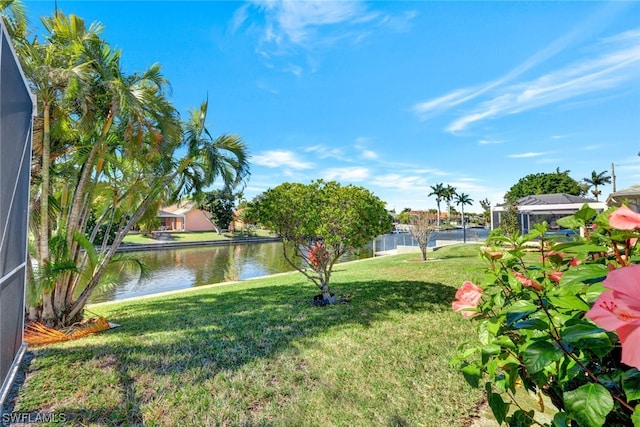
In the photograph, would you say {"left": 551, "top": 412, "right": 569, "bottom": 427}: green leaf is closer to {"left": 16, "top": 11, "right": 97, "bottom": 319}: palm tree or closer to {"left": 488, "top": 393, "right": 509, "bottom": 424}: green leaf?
{"left": 488, "top": 393, "right": 509, "bottom": 424}: green leaf

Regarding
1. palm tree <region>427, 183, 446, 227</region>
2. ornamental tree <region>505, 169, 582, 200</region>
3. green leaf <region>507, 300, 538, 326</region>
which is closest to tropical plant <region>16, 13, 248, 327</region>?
green leaf <region>507, 300, 538, 326</region>

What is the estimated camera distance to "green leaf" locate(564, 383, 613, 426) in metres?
0.71

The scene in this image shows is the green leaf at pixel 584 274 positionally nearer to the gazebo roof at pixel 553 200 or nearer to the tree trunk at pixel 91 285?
the tree trunk at pixel 91 285

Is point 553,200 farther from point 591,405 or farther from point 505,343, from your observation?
point 591,405

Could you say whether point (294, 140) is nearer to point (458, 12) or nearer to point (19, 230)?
point (458, 12)

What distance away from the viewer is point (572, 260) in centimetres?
136

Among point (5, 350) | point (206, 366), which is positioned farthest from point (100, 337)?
point (206, 366)

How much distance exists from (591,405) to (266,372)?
289 cm

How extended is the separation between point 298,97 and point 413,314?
11.8 meters

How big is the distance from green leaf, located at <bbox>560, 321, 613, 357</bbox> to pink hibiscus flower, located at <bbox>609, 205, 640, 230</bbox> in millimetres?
276

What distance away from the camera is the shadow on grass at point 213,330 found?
3023 millimetres

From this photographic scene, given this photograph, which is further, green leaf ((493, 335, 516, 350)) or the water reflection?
the water reflection

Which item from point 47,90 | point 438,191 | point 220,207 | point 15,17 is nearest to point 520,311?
point 47,90

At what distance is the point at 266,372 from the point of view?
3.05 metres
